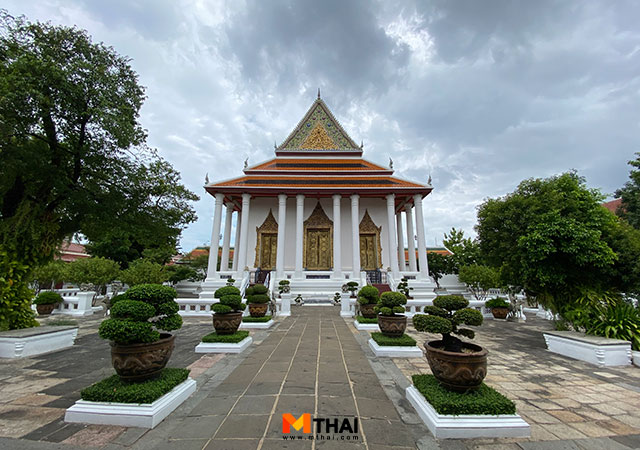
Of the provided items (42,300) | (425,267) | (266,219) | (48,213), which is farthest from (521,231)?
(42,300)

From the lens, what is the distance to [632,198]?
59.0 ft

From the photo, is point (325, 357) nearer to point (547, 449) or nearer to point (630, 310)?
point (547, 449)

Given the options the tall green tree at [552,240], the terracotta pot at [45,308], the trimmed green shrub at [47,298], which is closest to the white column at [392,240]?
the tall green tree at [552,240]

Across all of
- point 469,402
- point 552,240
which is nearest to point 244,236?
point 552,240

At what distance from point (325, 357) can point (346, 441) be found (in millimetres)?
2686

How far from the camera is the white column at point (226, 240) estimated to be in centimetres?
1684

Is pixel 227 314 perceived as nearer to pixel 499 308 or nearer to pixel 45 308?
pixel 45 308

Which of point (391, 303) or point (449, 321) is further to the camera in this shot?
point (391, 303)

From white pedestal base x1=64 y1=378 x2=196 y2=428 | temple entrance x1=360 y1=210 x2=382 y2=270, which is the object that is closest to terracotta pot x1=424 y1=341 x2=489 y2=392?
white pedestal base x1=64 y1=378 x2=196 y2=428

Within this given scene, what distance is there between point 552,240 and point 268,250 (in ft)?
48.7

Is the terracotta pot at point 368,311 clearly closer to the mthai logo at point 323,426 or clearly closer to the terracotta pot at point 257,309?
the terracotta pot at point 257,309

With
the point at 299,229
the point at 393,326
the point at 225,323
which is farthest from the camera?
the point at 299,229

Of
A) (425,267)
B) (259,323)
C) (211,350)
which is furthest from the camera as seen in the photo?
(425,267)

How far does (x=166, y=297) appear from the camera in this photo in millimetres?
3551
